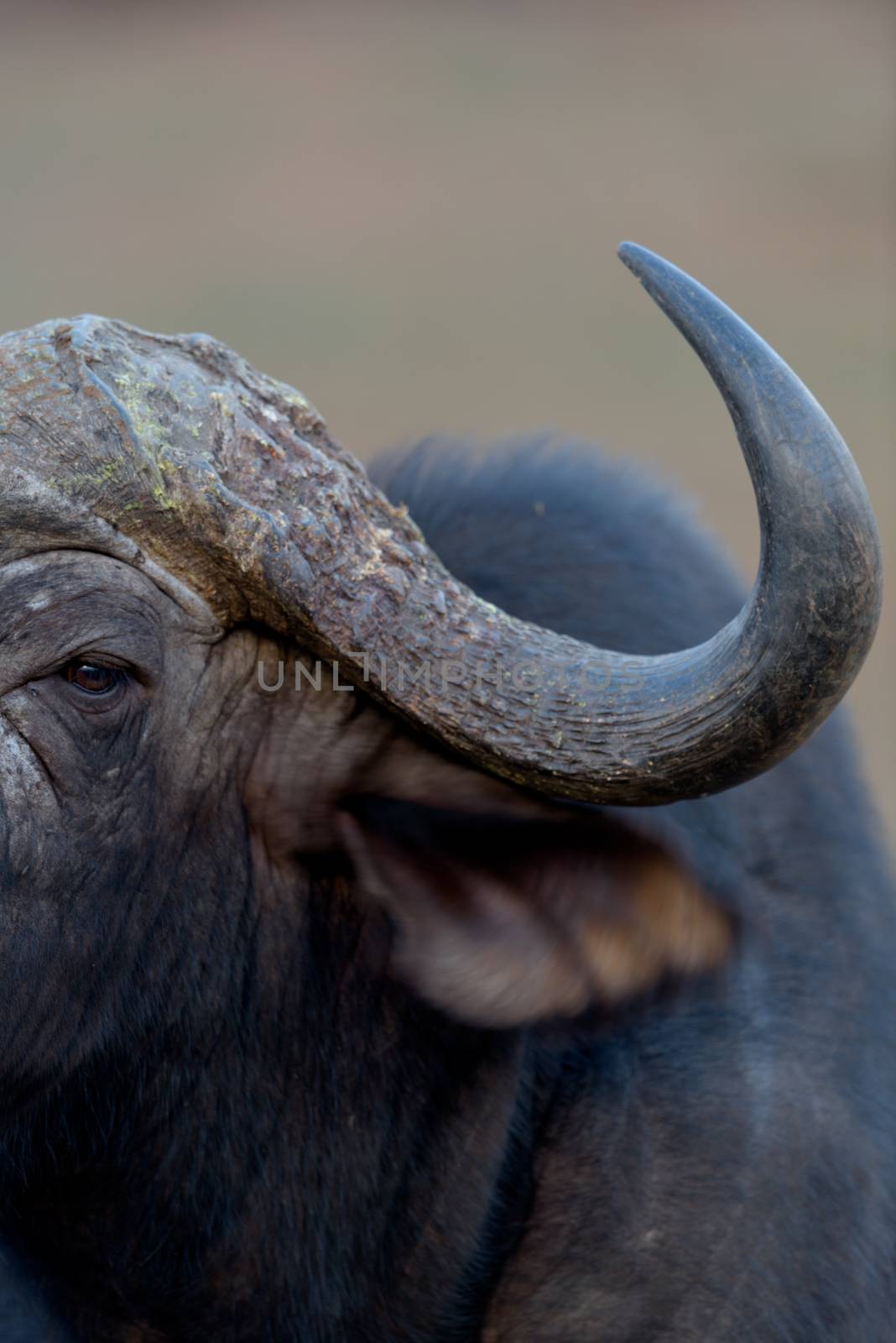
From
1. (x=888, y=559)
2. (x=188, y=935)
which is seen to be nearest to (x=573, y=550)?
(x=188, y=935)

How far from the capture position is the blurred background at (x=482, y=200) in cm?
1742

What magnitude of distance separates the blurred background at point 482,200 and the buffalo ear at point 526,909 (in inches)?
243

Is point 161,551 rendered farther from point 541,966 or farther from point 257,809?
point 541,966

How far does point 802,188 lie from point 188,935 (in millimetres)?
26287

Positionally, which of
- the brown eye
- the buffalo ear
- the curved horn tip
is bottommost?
the buffalo ear

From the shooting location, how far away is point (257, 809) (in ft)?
9.00

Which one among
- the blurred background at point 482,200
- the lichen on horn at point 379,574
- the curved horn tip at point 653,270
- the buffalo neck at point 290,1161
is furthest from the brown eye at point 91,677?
the blurred background at point 482,200

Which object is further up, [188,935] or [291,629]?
[291,629]

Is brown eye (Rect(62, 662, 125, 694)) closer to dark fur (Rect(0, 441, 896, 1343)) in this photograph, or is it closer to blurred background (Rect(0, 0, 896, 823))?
dark fur (Rect(0, 441, 896, 1343))

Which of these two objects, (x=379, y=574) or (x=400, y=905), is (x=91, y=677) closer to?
(x=379, y=574)

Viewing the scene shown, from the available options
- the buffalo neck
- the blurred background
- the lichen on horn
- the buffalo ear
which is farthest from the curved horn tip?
the blurred background

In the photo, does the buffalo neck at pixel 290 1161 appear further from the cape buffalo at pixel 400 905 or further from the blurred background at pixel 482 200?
the blurred background at pixel 482 200

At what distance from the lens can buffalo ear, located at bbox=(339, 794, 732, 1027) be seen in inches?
106

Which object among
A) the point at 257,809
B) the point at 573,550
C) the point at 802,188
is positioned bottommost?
the point at 257,809
